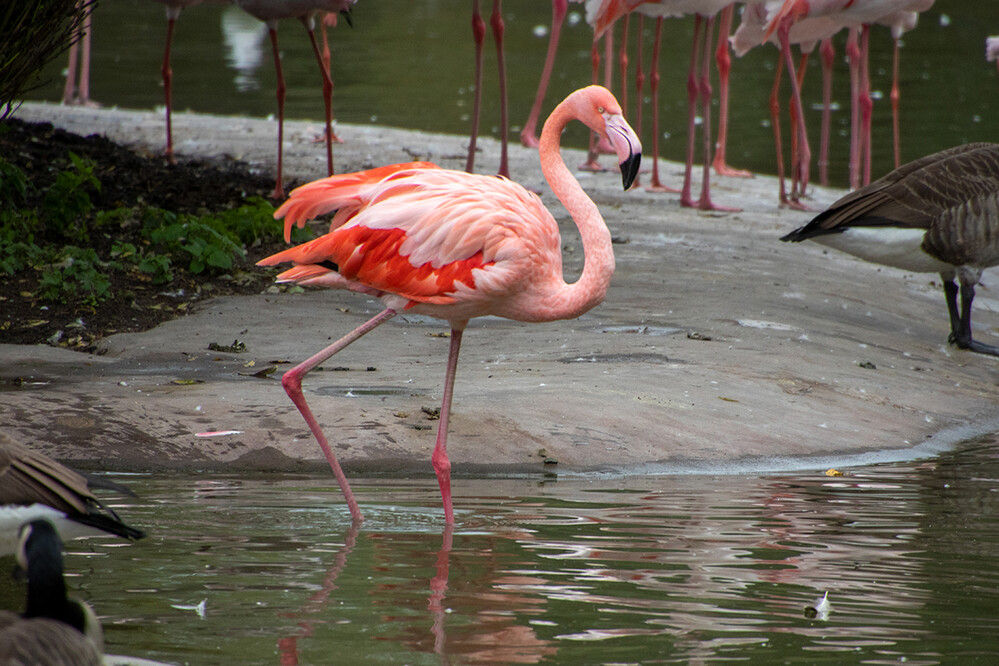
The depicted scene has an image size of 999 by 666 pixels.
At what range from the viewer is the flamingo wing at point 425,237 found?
415 cm

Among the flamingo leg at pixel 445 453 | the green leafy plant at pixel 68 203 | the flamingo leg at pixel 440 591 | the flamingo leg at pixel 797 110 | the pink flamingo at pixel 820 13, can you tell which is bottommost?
the flamingo leg at pixel 440 591

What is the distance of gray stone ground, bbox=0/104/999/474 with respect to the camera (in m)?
4.68

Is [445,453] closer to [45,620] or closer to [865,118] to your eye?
[45,620]

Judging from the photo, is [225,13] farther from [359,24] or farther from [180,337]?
[180,337]

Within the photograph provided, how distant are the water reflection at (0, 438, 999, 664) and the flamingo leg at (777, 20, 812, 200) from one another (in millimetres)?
5580

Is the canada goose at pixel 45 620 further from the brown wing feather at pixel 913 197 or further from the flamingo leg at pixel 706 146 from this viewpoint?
the flamingo leg at pixel 706 146

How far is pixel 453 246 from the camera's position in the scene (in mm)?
4191

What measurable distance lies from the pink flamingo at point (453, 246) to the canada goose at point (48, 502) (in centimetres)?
109

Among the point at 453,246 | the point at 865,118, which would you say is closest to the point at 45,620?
the point at 453,246

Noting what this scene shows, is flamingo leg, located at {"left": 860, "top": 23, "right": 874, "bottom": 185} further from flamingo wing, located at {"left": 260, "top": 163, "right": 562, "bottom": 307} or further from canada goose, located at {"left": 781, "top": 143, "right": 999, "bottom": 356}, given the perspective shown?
flamingo wing, located at {"left": 260, "top": 163, "right": 562, "bottom": 307}

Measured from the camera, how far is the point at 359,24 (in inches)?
1033

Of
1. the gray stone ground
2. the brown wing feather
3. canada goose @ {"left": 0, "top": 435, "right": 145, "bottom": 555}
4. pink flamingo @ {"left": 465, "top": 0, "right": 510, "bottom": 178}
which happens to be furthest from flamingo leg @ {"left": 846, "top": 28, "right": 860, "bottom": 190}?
canada goose @ {"left": 0, "top": 435, "right": 145, "bottom": 555}

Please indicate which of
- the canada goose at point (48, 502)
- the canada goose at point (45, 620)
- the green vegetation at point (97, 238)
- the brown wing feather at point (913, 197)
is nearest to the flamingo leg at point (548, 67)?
the green vegetation at point (97, 238)

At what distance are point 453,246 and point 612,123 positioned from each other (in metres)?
0.69
